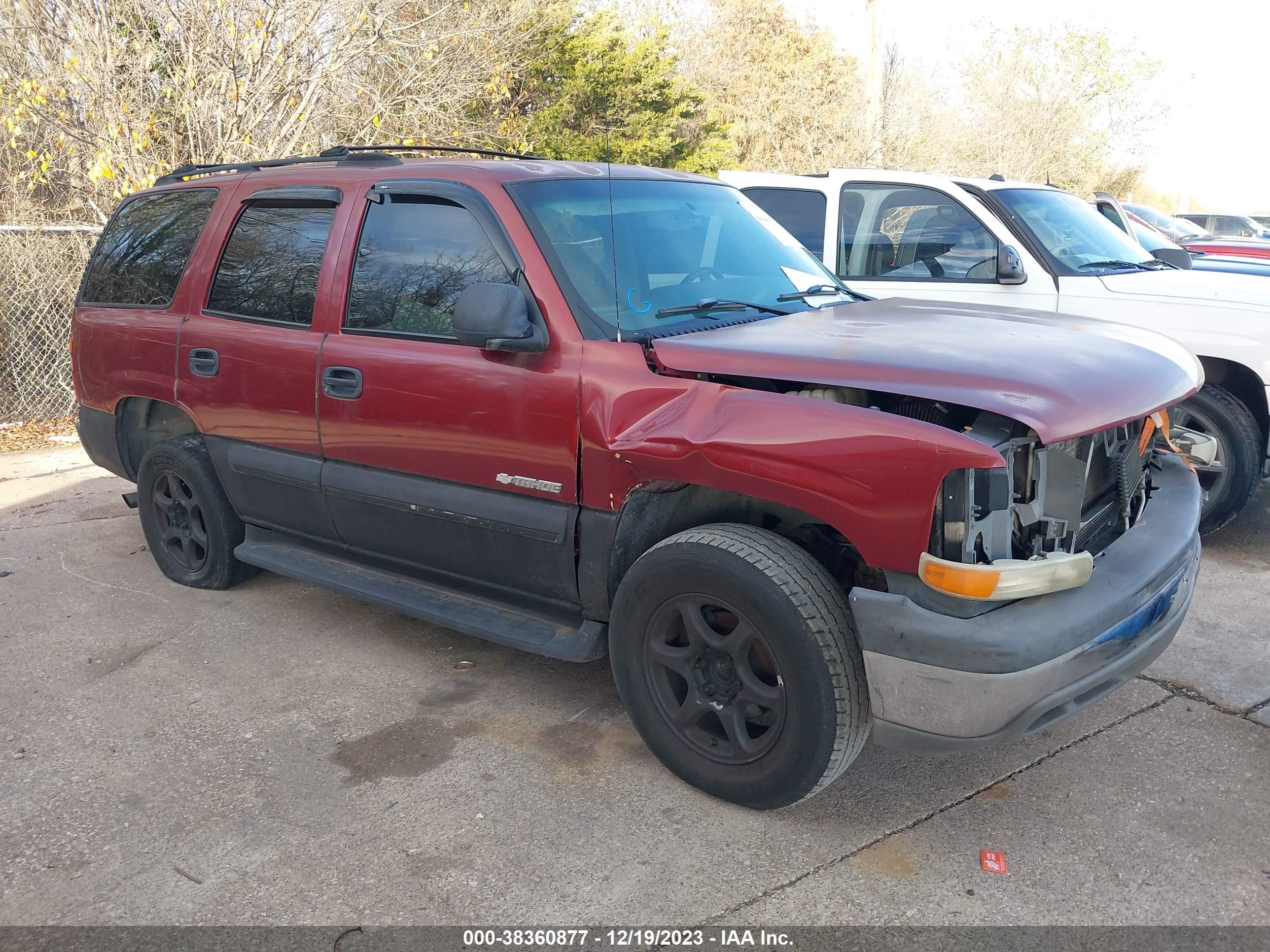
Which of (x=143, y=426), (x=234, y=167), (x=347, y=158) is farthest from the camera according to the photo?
(x=143, y=426)

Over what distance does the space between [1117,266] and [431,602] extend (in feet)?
14.7

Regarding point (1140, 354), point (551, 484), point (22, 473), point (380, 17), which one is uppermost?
point (380, 17)

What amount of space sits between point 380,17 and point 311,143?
140 cm

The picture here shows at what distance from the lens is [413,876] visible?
109 inches

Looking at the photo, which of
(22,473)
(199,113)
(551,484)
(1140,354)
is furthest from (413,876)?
(199,113)

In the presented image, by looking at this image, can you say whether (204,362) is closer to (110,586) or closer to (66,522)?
(110,586)

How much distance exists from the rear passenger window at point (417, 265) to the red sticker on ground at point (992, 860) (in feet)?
7.42

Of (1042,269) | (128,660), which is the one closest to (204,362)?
(128,660)

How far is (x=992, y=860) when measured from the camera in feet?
9.20

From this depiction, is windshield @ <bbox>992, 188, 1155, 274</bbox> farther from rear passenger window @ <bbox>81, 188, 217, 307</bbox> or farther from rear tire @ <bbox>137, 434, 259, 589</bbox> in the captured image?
rear tire @ <bbox>137, 434, 259, 589</bbox>

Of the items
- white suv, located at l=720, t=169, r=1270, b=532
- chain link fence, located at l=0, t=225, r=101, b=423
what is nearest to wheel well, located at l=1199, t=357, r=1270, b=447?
white suv, located at l=720, t=169, r=1270, b=532

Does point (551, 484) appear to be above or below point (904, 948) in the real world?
above

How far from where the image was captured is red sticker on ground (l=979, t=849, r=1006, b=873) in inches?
109

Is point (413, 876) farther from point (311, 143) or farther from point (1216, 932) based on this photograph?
point (311, 143)
